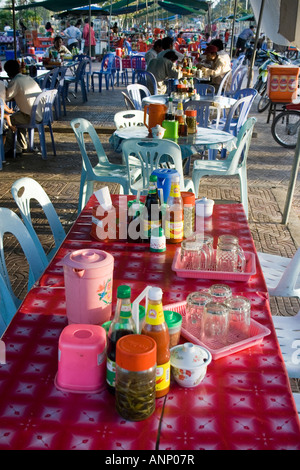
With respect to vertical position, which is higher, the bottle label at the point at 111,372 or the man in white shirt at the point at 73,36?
the man in white shirt at the point at 73,36

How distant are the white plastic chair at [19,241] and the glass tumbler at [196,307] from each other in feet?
3.24

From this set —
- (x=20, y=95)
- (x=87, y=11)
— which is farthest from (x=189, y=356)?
(x=87, y=11)

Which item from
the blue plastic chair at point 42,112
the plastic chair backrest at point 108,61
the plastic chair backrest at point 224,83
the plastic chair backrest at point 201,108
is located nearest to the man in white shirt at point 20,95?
the blue plastic chair at point 42,112

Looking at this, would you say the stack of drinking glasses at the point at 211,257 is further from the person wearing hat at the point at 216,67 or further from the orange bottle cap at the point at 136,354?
the person wearing hat at the point at 216,67

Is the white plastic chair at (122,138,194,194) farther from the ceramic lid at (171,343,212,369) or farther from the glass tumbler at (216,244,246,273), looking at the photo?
the ceramic lid at (171,343,212,369)

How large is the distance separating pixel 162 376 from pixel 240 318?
0.47m

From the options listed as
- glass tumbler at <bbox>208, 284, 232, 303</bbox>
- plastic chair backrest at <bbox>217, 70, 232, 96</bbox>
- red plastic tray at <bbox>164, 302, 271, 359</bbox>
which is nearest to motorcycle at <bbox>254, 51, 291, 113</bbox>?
plastic chair backrest at <bbox>217, 70, 232, 96</bbox>

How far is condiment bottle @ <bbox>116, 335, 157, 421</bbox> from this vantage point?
50.3 inches

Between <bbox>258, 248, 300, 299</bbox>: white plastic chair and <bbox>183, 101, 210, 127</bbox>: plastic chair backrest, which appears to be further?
<bbox>183, 101, 210, 127</bbox>: plastic chair backrest

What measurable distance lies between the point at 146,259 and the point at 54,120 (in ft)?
27.7

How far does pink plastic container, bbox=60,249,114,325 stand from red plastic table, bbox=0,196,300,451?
15 cm

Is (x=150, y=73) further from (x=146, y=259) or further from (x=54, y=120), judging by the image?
(x=146, y=259)

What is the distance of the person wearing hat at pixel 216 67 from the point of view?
9.43 meters

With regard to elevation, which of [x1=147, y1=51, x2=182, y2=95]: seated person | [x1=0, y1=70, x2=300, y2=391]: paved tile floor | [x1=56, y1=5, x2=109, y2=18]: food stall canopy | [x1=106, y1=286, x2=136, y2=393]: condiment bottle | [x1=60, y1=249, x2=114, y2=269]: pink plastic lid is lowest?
[x1=0, y1=70, x2=300, y2=391]: paved tile floor
